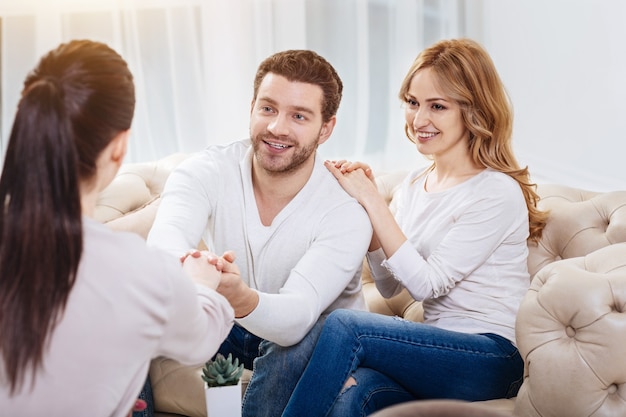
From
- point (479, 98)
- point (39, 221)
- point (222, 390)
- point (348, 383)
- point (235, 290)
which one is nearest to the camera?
point (39, 221)

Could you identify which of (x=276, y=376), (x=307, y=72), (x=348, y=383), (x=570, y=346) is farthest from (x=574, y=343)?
(x=307, y=72)

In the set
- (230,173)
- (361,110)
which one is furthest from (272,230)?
(361,110)

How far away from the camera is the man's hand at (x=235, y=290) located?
1.66m

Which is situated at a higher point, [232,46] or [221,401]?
[232,46]

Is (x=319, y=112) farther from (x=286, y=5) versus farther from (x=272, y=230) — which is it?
(x=286, y=5)

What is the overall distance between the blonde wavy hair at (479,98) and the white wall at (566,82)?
40.6 inches

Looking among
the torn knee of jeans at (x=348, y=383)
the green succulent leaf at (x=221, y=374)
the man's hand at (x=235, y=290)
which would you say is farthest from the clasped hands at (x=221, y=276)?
the torn knee of jeans at (x=348, y=383)

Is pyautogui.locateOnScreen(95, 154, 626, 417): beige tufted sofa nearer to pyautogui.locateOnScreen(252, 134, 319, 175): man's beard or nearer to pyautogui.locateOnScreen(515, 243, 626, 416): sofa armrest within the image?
pyautogui.locateOnScreen(515, 243, 626, 416): sofa armrest

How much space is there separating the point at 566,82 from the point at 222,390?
6.88 feet

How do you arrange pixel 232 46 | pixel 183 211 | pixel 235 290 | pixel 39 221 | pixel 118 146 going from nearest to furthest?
pixel 39 221
pixel 118 146
pixel 235 290
pixel 183 211
pixel 232 46

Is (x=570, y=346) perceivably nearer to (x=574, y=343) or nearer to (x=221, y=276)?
(x=574, y=343)

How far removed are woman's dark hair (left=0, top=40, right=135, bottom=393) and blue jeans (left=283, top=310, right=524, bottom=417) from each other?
32.7 inches

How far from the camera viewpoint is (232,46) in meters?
3.29

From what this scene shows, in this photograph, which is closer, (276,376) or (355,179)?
(276,376)
